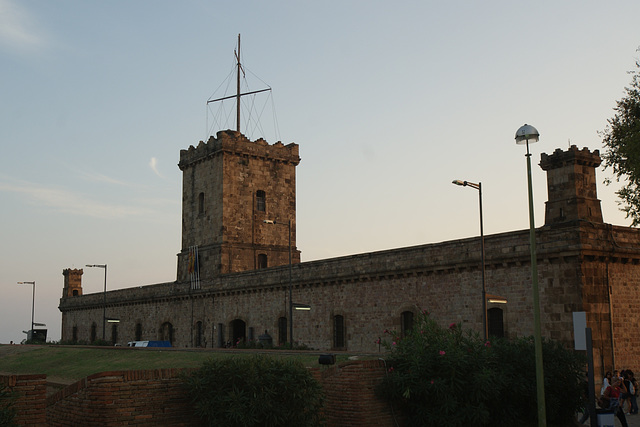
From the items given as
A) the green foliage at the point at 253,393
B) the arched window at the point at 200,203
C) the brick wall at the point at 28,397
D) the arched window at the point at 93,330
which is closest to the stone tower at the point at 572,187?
the green foliage at the point at 253,393

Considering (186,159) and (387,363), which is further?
(186,159)

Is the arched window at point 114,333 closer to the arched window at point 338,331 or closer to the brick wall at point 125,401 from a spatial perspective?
the arched window at point 338,331

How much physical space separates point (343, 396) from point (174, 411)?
4.70 m

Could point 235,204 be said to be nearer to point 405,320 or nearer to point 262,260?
point 262,260

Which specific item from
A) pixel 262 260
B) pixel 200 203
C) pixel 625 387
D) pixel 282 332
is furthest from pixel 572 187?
pixel 200 203

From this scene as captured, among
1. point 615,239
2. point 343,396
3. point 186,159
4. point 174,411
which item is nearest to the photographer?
point 174,411

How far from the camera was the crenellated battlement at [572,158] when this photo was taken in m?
26.6

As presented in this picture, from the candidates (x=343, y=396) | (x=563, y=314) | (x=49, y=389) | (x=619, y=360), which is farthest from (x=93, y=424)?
(x=619, y=360)

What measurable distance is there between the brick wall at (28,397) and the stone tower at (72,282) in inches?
2470

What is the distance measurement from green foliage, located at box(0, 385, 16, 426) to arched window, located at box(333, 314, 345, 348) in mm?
24150

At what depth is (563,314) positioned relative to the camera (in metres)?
25.0

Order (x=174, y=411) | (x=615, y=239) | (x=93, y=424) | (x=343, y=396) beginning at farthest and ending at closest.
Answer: (x=615, y=239), (x=343, y=396), (x=174, y=411), (x=93, y=424)

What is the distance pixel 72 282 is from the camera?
2847 inches

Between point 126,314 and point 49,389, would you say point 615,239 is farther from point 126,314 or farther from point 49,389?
point 126,314
